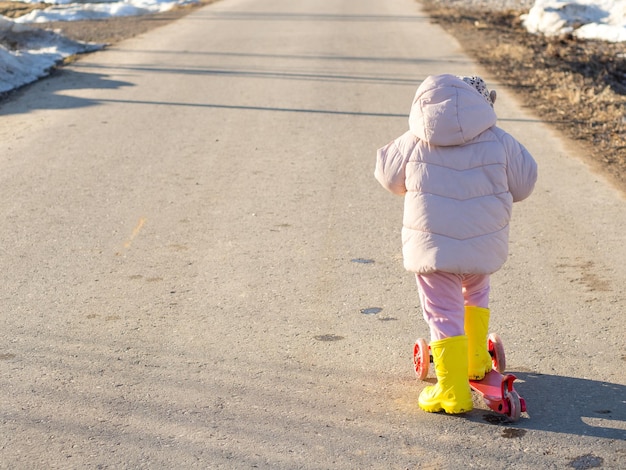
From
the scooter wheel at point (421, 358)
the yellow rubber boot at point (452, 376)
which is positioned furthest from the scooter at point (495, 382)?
the yellow rubber boot at point (452, 376)

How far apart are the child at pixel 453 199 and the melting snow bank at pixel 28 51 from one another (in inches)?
359

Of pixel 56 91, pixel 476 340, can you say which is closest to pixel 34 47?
pixel 56 91

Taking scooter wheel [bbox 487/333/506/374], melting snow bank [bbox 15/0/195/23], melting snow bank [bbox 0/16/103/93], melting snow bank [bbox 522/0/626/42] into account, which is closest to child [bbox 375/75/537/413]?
scooter wheel [bbox 487/333/506/374]

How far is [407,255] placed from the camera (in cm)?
410

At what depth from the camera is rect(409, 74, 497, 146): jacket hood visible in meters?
3.93

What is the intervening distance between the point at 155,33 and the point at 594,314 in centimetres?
1508

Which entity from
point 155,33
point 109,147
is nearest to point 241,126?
point 109,147

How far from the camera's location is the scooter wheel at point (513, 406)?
12.9ft

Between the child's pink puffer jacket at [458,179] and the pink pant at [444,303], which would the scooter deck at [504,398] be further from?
the child's pink puffer jacket at [458,179]

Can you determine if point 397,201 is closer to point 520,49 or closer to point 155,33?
point 520,49

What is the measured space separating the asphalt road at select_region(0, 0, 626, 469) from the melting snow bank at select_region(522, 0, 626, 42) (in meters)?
9.04

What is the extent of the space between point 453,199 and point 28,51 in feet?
39.9

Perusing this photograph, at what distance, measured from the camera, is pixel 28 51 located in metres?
14.9

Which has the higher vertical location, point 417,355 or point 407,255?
point 407,255
